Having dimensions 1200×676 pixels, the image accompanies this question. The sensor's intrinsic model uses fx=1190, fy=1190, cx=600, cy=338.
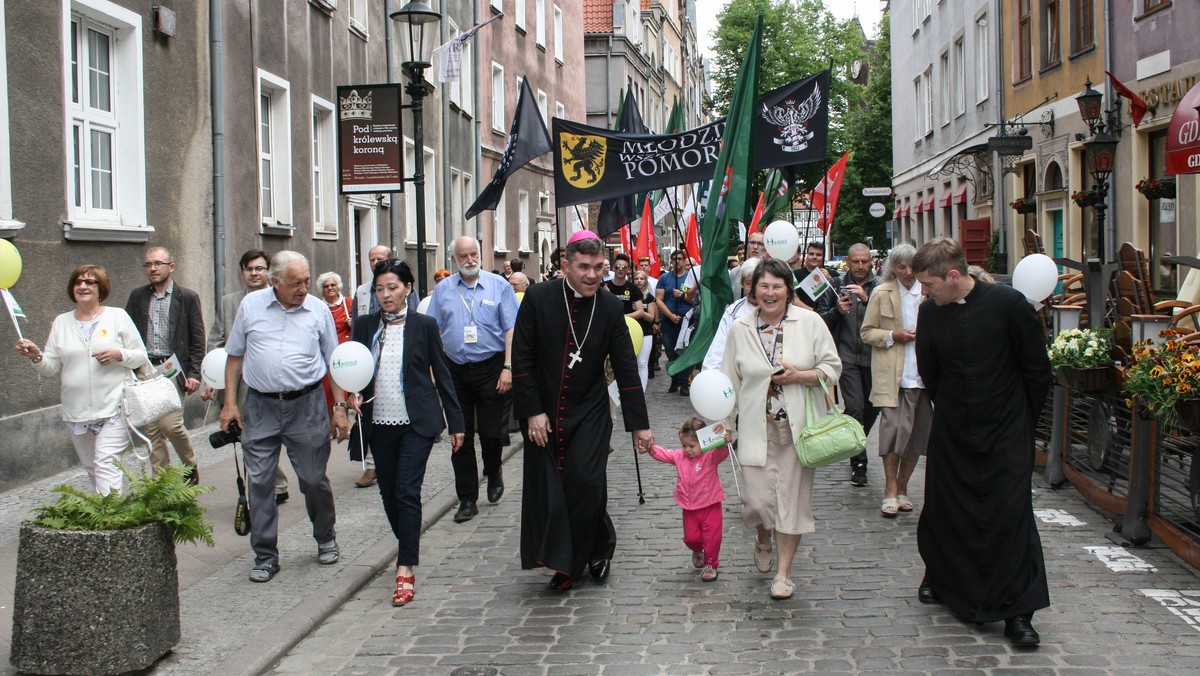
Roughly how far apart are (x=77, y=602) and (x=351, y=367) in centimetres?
190

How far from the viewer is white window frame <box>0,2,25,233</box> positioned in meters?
9.42

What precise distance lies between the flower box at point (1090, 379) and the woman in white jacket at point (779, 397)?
2.67 meters

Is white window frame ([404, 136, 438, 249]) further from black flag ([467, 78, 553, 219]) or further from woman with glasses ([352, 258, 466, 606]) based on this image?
woman with glasses ([352, 258, 466, 606])

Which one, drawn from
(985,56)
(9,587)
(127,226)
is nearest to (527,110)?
(127,226)

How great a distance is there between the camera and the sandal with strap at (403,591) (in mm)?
6254

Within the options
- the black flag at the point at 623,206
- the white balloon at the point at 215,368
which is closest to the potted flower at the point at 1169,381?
the white balloon at the point at 215,368

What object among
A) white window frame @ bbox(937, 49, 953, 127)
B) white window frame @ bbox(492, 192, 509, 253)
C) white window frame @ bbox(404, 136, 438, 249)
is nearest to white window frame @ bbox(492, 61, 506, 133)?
white window frame @ bbox(492, 192, 509, 253)

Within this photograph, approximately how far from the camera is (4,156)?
9.47m

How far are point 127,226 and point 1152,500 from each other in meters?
9.34

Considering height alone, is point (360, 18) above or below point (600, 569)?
above

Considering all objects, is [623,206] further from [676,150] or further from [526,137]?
[676,150]

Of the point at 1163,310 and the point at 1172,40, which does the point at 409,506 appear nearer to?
the point at 1163,310

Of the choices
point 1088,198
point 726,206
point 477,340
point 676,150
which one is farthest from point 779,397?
point 1088,198

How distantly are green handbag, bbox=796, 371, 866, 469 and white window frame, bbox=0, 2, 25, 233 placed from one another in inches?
264
